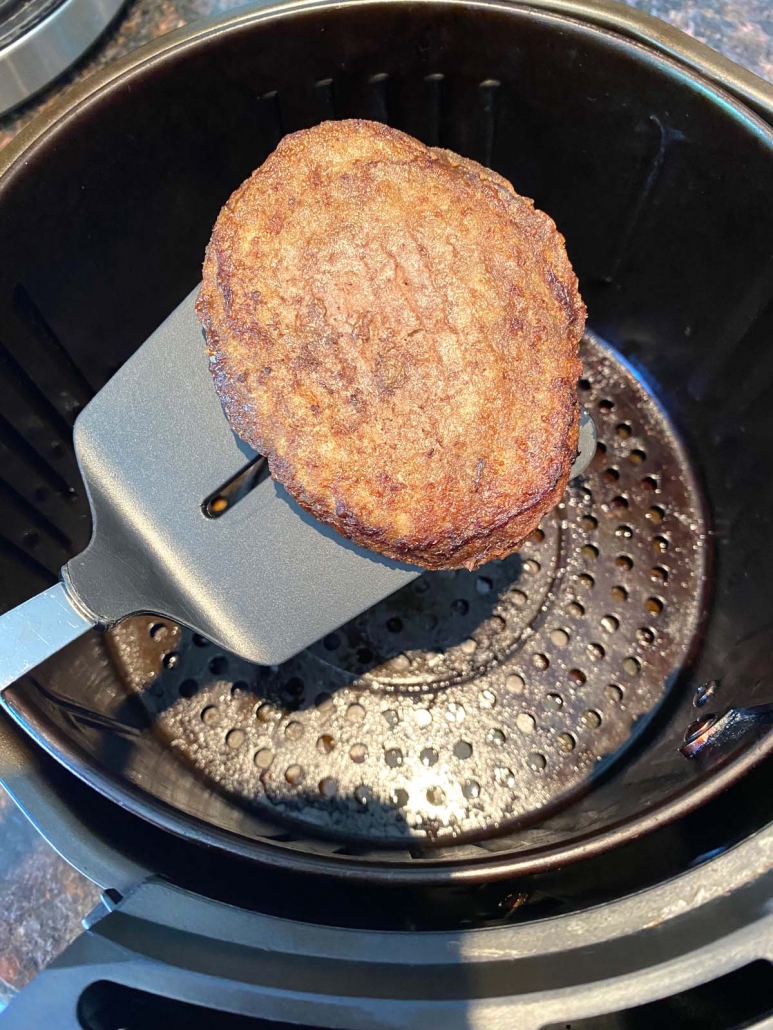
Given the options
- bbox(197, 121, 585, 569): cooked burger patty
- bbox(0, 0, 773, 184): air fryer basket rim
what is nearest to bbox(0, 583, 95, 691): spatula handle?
bbox(197, 121, 585, 569): cooked burger patty

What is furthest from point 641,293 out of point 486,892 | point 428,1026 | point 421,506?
point 428,1026

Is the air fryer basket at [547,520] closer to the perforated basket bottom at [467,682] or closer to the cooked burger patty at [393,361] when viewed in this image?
the perforated basket bottom at [467,682]

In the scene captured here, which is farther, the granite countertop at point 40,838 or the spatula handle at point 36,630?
the granite countertop at point 40,838

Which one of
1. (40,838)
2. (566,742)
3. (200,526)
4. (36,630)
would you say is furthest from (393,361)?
(40,838)

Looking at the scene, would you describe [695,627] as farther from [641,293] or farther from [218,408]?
[218,408]

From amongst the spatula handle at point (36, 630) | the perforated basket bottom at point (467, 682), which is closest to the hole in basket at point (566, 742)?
the perforated basket bottom at point (467, 682)

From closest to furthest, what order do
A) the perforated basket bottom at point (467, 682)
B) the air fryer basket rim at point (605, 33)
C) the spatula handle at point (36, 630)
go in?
the spatula handle at point (36, 630) < the air fryer basket rim at point (605, 33) < the perforated basket bottom at point (467, 682)

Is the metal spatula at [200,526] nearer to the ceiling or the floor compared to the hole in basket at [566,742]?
nearer to the ceiling
